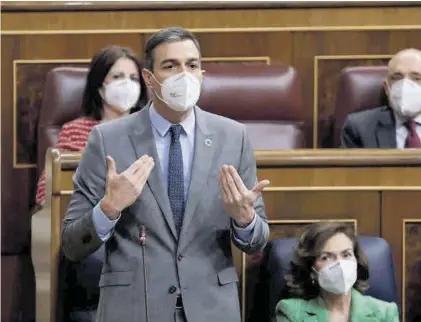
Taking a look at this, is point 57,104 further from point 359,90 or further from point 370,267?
point 370,267

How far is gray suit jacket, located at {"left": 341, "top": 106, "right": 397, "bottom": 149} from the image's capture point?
158 cm

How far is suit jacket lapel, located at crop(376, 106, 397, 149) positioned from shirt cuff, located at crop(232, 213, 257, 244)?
60 cm

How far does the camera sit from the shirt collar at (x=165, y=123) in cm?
106

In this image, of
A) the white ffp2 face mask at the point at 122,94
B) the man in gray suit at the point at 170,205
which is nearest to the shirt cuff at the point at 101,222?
the man in gray suit at the point at 170,205

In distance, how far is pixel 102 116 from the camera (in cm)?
157

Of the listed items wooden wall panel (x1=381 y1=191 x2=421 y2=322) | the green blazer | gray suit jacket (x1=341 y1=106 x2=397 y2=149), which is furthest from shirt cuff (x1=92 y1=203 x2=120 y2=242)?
gray suit jacket (x1=341 y1=106 x2=397 y2=149)

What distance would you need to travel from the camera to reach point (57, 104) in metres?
1.64

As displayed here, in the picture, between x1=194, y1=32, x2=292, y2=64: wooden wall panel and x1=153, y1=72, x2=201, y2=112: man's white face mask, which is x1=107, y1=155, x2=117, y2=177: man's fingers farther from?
x1=194, y1=32, x2=292, y2=64: wooden wall panel

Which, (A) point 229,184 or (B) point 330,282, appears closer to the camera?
(A) point 229,184

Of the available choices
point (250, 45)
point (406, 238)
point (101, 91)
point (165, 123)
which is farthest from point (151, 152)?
point (250, 45)

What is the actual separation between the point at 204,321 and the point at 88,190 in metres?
0.17

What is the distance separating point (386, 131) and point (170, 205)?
0.63 meters

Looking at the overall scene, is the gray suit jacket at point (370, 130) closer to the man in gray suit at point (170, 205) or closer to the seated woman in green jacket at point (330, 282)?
the seated woman in green jacket at point (330, 282)

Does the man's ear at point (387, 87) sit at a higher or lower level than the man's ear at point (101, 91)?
higher
